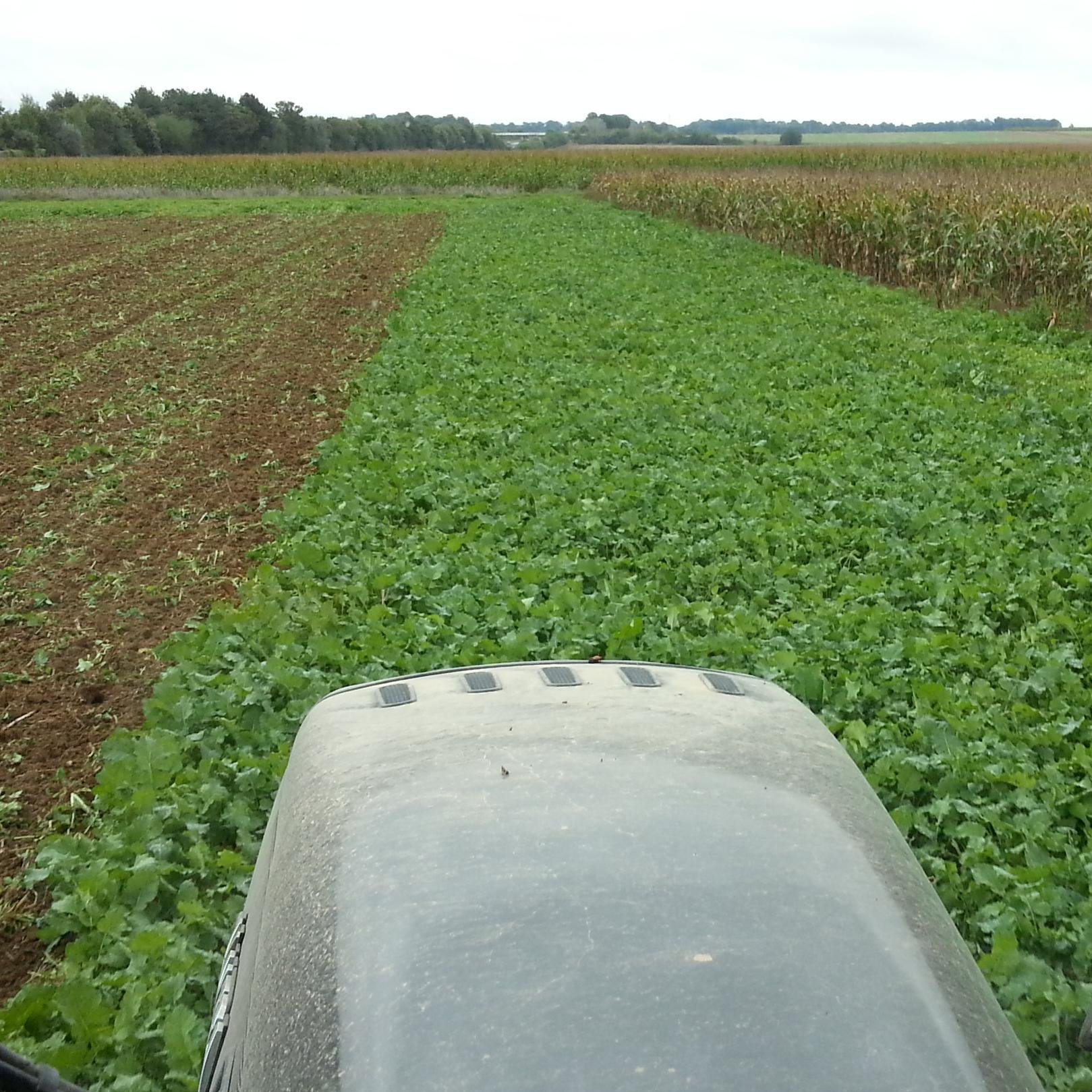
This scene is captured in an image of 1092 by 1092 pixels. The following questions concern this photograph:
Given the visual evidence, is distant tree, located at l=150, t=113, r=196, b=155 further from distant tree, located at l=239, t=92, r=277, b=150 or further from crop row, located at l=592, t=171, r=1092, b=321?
crop row, located at l=592, t=171, r=1092, b=321

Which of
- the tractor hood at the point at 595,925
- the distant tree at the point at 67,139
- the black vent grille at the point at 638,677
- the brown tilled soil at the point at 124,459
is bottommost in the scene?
the brown tilled soil at the point at 124,459

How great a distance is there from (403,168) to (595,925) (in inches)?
1843

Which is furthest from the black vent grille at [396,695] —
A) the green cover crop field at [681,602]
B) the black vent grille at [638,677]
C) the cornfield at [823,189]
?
the cornfield at [823,189]

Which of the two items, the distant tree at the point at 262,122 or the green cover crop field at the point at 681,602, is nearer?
the green cover crop field at the point at 681,602

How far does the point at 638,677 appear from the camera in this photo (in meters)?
2.44

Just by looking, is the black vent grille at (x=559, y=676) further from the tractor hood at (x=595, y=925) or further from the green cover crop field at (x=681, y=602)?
the green cover crop field at (x=681, y=602)

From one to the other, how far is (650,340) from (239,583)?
25.9ft

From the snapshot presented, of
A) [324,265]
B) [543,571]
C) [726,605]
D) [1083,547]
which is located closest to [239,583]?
[543,571]

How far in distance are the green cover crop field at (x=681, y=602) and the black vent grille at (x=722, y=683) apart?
141cm

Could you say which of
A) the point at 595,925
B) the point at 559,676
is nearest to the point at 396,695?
the point at 559,676

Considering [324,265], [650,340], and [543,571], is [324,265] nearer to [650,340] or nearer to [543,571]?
[650,340]

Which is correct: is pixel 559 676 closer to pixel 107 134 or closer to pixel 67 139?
pixel 67 139

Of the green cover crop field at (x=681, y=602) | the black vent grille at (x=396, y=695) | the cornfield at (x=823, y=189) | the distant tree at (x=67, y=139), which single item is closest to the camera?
the black vent grille at (x=396, y=695)

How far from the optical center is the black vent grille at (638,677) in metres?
2.40
